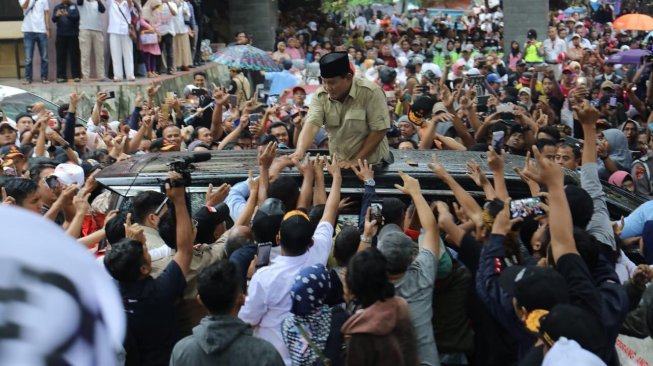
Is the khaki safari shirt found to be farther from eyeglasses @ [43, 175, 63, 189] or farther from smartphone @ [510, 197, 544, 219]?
smartphone @ [510, 197, 544, 219]

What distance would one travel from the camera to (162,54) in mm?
18188

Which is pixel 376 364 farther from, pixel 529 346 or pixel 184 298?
pixel 184 298

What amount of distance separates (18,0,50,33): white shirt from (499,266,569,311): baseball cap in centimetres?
1306

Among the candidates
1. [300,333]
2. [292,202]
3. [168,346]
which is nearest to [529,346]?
[300,333]

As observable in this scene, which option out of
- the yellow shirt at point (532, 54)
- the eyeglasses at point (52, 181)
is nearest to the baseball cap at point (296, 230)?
the eyeglasses at point (52, 181)

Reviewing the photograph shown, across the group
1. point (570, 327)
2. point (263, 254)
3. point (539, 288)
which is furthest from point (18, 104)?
point (570, 327)

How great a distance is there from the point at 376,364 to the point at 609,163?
5977mm

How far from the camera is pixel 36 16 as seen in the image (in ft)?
50.7

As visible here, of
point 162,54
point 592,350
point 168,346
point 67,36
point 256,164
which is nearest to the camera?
point 592,350

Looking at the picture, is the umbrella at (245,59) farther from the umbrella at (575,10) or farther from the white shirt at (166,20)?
the umbrella at (575,10)

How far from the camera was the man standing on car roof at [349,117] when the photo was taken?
649 cm

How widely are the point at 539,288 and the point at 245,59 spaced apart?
1066 centimetres

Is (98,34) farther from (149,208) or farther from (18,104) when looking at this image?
(149,208)

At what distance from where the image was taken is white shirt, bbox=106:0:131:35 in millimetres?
15852
